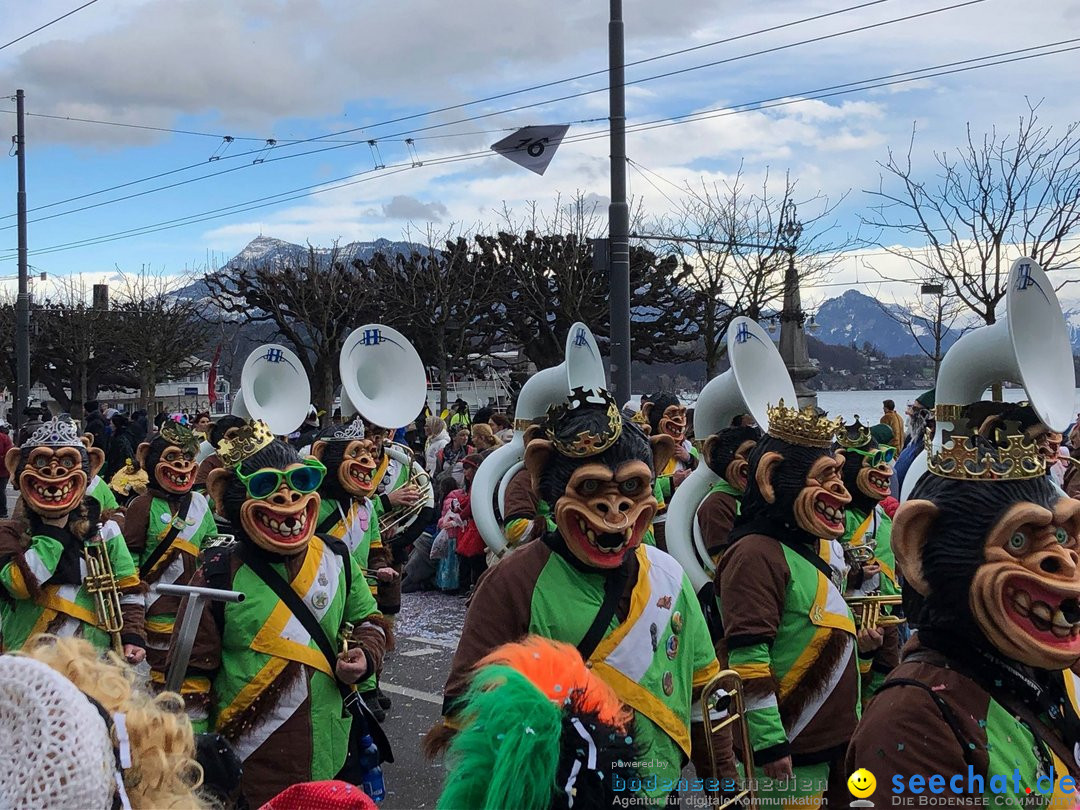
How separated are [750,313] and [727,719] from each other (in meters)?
16.7

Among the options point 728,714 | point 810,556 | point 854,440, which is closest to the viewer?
point 728,714

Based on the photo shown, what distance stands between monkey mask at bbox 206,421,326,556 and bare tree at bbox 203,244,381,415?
22532 millimetres

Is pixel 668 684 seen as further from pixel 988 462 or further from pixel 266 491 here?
pixel 266 491

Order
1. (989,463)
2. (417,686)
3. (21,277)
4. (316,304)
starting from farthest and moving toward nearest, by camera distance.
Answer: (316,304)
(21,277)
(417,686)
(989,463)

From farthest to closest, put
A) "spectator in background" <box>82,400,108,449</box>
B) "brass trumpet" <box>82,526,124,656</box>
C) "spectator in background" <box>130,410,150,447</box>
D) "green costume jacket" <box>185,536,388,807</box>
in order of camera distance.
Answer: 1. "spectator in background" <box>82,400,108,449</box>
2. "spectator in background" <box>130,410,150,447</box>
3. "brass trumpet" <box>82,526,124,656</box>
4. "green costume jacket" <box>185,536,388,807</box>

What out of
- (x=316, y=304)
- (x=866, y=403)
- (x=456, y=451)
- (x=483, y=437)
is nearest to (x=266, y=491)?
(x=483, y=437)

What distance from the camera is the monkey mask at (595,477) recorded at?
10.9ft

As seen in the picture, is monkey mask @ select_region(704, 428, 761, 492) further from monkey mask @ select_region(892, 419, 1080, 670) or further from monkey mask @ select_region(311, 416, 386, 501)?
monkey mask @ select_region(892, 419, 1080, 670)

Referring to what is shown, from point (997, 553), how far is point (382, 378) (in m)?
7.91

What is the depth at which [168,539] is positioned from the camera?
677 cm

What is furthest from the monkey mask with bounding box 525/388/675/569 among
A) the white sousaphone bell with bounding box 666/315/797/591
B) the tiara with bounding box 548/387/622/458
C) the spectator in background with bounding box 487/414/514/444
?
the spectator in background with bounding box 487/414/514/444

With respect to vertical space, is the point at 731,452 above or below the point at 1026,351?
below

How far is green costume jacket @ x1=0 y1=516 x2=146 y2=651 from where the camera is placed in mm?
4914

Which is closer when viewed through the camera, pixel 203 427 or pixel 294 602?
pixel 294 602
